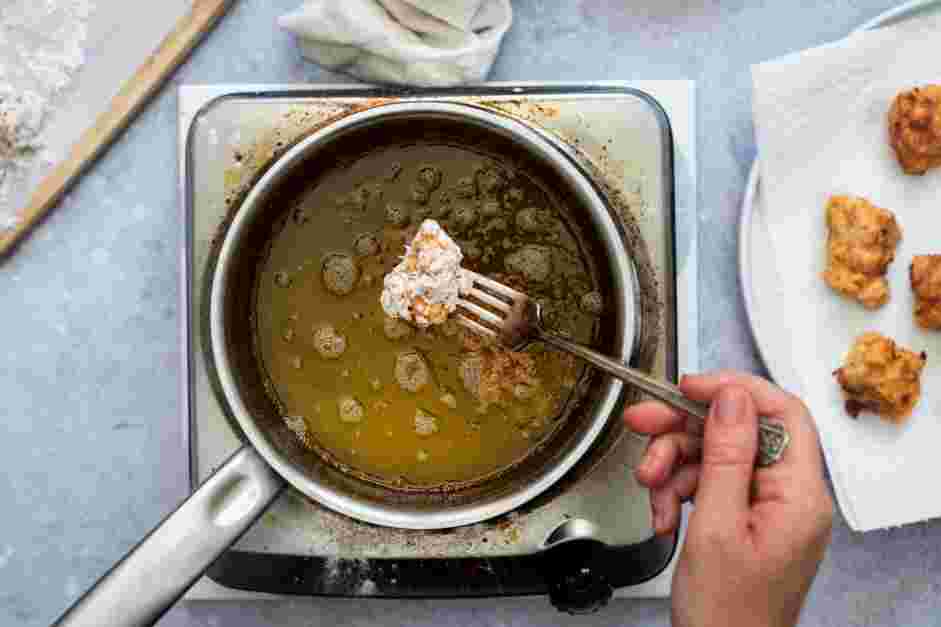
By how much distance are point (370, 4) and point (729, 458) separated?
42cm

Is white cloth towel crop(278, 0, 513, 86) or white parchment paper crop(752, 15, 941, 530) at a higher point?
white cloth towel crop(278, 0, 513, 86)

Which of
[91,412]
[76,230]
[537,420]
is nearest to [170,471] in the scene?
[91,412]

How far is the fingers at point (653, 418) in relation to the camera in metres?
0.55

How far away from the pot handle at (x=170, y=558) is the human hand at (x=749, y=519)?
270 millimetres

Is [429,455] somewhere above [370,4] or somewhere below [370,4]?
below

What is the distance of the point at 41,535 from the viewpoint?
0.74m

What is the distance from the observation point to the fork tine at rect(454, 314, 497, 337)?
57 centimetres

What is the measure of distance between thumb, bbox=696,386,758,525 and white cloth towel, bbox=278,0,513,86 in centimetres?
33

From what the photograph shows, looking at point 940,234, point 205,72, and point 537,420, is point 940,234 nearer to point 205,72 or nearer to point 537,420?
point 537,420

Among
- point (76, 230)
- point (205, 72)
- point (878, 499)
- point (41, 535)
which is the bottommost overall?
point (41, 535)

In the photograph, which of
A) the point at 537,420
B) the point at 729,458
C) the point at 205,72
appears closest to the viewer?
the point at 729,458

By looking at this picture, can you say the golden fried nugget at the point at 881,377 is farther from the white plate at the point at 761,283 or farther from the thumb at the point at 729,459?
the thumb at the point at 729,459

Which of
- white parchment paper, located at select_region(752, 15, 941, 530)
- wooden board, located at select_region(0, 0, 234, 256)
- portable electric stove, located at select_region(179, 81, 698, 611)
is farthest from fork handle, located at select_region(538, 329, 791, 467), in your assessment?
wooden board, located at select_region(0, 0, 234, 256)

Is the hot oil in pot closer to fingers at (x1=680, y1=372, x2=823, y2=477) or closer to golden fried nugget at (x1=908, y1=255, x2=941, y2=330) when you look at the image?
fingers at (x1=680, y1=372, x2=823, y2=477)
